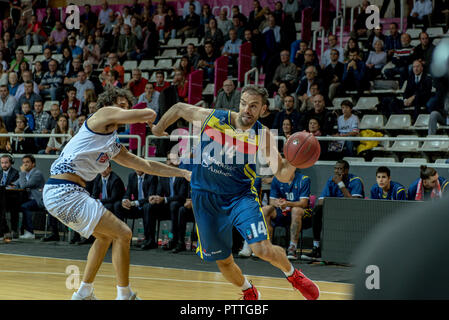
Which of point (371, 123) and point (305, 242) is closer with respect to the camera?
point (305, 242)

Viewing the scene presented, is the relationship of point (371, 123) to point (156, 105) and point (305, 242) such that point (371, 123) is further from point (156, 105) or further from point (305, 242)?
point (156, 105)

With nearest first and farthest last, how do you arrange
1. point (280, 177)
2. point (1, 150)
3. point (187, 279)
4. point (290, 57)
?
point (280, 177) → point (187, 279) → point (1, 150) → point (290, 57)

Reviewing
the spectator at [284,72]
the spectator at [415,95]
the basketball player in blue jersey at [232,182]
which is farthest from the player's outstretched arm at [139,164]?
the spectator at [284,72]

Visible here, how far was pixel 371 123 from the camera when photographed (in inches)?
507

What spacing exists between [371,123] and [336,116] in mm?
736

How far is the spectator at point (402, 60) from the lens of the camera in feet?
44.1

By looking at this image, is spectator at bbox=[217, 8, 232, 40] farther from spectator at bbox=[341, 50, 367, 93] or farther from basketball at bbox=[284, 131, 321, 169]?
basketball at bbox=[284, 131, 321, 169]

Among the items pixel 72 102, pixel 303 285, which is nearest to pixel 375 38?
pixel 72 102

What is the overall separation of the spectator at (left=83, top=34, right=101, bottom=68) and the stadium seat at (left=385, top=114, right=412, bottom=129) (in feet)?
30.9

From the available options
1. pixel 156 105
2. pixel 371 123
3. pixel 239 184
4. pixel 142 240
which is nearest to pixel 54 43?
pixel 156 105

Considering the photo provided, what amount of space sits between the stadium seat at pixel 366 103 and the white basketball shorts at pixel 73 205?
28.6 ft

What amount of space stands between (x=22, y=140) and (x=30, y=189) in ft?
7.58

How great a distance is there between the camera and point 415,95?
40.8ft

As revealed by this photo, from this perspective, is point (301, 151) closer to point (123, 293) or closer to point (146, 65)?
point (123, 293)
